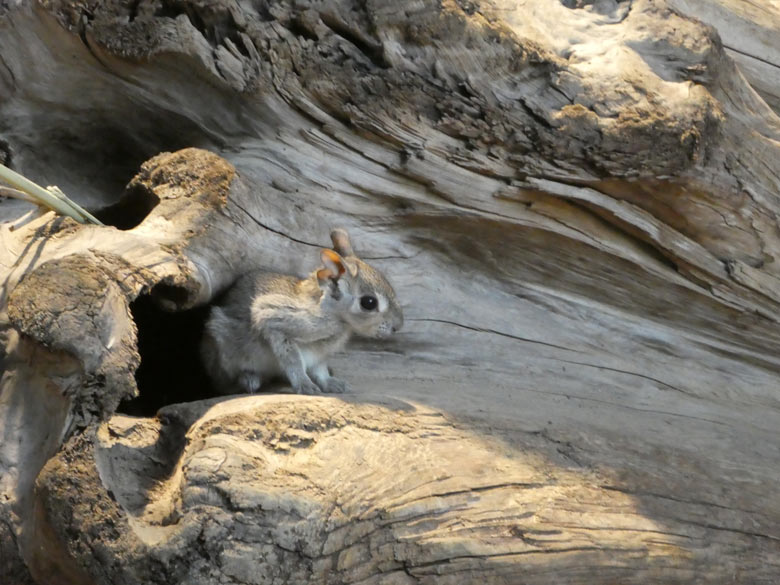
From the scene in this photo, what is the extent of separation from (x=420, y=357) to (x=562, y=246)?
43.4 inches

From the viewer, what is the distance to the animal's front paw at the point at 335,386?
428cm

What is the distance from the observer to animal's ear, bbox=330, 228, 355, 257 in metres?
4.46

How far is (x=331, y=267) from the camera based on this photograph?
4.38 m

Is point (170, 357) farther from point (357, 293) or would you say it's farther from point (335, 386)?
point (357, 293)

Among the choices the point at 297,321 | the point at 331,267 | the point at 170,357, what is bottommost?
the point at 170,357

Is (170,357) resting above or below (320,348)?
below

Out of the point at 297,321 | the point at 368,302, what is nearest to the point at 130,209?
the point at 297,321

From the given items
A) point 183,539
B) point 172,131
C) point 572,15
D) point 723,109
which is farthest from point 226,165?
point 723,109

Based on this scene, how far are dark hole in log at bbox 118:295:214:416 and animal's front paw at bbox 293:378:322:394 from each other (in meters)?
0.54

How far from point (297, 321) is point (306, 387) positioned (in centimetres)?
36

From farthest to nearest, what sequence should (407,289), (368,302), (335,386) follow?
1. (407,289)
2. (368,302)
3. (335,386)

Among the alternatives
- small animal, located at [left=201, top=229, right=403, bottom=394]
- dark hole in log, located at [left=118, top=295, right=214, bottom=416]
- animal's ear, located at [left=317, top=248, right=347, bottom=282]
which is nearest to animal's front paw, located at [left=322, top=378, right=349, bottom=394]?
small animal, located at [left=201, top=229, right=403, bottom=394]

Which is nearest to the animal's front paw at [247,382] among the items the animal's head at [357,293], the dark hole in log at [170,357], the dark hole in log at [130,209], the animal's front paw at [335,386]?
the dark hole in log at [170,357]

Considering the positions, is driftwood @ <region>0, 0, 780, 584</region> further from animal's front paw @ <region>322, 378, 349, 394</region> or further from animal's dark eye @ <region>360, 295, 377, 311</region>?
animal's dark eye @ <region>360, 295, 377, 311</region>
